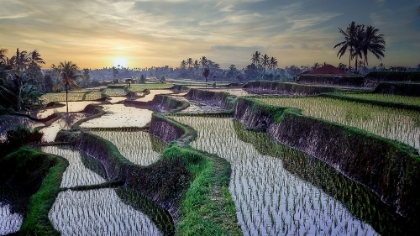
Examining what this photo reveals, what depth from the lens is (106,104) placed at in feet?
121

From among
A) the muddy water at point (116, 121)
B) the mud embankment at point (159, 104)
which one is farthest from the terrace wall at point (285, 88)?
the muddy water at point (116, 121)

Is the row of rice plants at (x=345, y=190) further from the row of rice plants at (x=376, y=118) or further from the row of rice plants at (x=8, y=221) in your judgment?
the row of rice plants at (x=8, y=221)

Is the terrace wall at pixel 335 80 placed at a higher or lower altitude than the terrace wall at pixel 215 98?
higher

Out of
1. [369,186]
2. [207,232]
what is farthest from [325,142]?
[207,232]

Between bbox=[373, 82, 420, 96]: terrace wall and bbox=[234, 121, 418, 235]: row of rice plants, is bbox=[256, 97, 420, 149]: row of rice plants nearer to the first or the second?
bbox=[234, 121, 418, 235]: row of rice plants

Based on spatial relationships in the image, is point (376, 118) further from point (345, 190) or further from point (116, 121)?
point (116, 121)

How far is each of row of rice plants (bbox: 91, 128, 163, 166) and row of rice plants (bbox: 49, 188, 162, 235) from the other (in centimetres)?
Result: 262

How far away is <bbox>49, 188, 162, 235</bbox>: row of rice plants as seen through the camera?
8.62 m

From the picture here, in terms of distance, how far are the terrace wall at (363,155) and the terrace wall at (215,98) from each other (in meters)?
12.2

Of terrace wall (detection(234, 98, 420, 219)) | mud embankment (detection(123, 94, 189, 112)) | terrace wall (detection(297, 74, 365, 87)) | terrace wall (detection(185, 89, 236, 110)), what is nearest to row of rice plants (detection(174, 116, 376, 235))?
terrace wall (detection(234, 98, 420, 219))

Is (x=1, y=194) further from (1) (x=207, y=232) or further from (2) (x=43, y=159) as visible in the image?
(1) (x=207, y=232)

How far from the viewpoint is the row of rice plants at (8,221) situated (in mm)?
9594

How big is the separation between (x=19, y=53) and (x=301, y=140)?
2170 inches

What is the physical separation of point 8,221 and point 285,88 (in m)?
31.8
